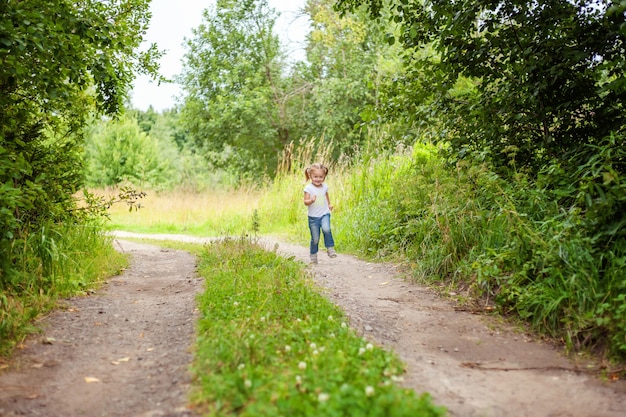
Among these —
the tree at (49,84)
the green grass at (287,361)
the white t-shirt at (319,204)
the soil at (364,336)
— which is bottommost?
the soil at (364,336)

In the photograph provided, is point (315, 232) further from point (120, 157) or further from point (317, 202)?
point (120, 157)

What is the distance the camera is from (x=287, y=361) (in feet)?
11.6

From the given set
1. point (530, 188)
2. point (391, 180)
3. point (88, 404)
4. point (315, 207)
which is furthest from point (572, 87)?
point (88, 404)

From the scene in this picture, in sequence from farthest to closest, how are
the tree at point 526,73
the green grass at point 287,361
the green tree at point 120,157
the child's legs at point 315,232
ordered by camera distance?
1. the green tree at point 120,157
2. the child's legs at point 315,232
3. the tree at point 526,73
4. the green grass at point 287,361

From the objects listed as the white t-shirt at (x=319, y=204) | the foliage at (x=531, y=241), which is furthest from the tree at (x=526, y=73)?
the white t-shirt at (x=319, y=204)

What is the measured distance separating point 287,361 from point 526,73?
4.50m

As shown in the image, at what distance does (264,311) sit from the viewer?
463 cm

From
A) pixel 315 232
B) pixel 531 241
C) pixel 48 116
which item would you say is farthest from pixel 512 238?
pixel 48 116

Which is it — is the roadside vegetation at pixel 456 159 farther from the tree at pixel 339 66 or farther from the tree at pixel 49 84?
the tree at pixel 339 66

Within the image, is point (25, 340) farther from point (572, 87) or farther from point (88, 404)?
point (572, 87)

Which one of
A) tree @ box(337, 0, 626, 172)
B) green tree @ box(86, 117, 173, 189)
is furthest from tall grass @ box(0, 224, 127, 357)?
green tree @ box(86, 117, 173, 189)

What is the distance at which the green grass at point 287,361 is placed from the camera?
2.68 metres

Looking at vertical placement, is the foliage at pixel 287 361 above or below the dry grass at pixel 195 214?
above

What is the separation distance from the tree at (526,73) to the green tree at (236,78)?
18466mm
